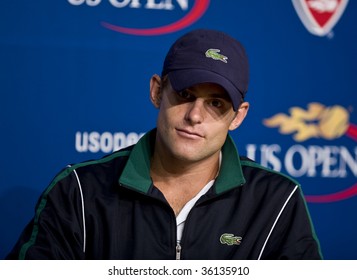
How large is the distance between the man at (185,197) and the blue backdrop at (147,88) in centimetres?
75

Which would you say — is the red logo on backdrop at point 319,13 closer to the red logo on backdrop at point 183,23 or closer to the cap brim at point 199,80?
the red logo on backdrop at point 183,23

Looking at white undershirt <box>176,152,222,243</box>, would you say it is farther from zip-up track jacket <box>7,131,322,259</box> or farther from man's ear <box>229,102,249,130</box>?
man's ear <box>229,102,249,130</box>

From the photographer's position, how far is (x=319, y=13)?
7.79ft

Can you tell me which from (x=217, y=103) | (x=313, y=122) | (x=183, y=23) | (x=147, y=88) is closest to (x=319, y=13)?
(x=313, y=122)

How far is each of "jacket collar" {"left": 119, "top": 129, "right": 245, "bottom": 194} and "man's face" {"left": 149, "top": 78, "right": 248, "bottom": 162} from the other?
0.08 metres

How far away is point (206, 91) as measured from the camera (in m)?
1.44

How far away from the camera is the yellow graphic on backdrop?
238cm

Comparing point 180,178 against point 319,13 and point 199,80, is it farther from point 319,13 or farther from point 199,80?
point 319,13

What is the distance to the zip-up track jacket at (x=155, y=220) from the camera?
1.46 metres

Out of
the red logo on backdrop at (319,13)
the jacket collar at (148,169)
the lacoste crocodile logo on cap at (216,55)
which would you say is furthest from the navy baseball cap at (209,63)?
the red logo on backdrop at (319,13)

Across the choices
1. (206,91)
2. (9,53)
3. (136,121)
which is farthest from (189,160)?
(9,53)

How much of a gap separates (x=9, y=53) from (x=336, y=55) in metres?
1.17

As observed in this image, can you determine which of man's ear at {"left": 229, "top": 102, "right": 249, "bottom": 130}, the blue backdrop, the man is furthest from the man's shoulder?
the blue backdrop
